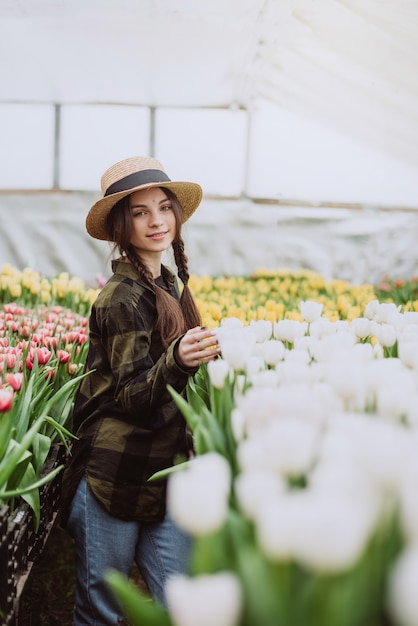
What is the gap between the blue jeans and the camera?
Answer: 6.63 feet

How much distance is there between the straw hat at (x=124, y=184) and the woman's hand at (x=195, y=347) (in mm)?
629

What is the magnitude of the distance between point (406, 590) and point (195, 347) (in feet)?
3.78

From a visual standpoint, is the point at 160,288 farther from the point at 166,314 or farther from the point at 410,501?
the point at 410,501

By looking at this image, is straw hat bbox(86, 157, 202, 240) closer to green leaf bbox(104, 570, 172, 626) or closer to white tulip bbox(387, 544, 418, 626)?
green leaf bbox(104, 570, 172, 626)

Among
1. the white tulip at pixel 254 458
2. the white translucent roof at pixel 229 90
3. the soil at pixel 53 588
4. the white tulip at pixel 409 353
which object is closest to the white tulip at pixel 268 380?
the white tulip at pixel 409 353

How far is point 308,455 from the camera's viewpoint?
81 cm

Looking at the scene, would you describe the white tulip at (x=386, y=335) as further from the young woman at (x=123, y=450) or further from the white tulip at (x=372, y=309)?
the young woman at (x=123, y=450)

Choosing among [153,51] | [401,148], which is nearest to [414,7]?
[153,51]

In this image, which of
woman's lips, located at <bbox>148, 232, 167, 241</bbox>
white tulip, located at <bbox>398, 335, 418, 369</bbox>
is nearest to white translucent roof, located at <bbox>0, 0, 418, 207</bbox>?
woman's lips, located at <bbox>148, 232, 167, 241</bbox>

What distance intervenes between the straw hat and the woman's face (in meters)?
0.04

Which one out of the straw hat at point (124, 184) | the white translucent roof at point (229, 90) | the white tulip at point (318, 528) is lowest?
the white tulip at point (318, 528)

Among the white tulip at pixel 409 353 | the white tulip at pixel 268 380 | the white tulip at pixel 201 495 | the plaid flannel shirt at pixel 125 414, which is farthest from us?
the plaid flannel shirt at pixel 125 414

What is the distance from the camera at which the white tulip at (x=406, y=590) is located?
66cm

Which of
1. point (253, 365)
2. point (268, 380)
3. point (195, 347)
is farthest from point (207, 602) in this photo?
point (195, 347)
